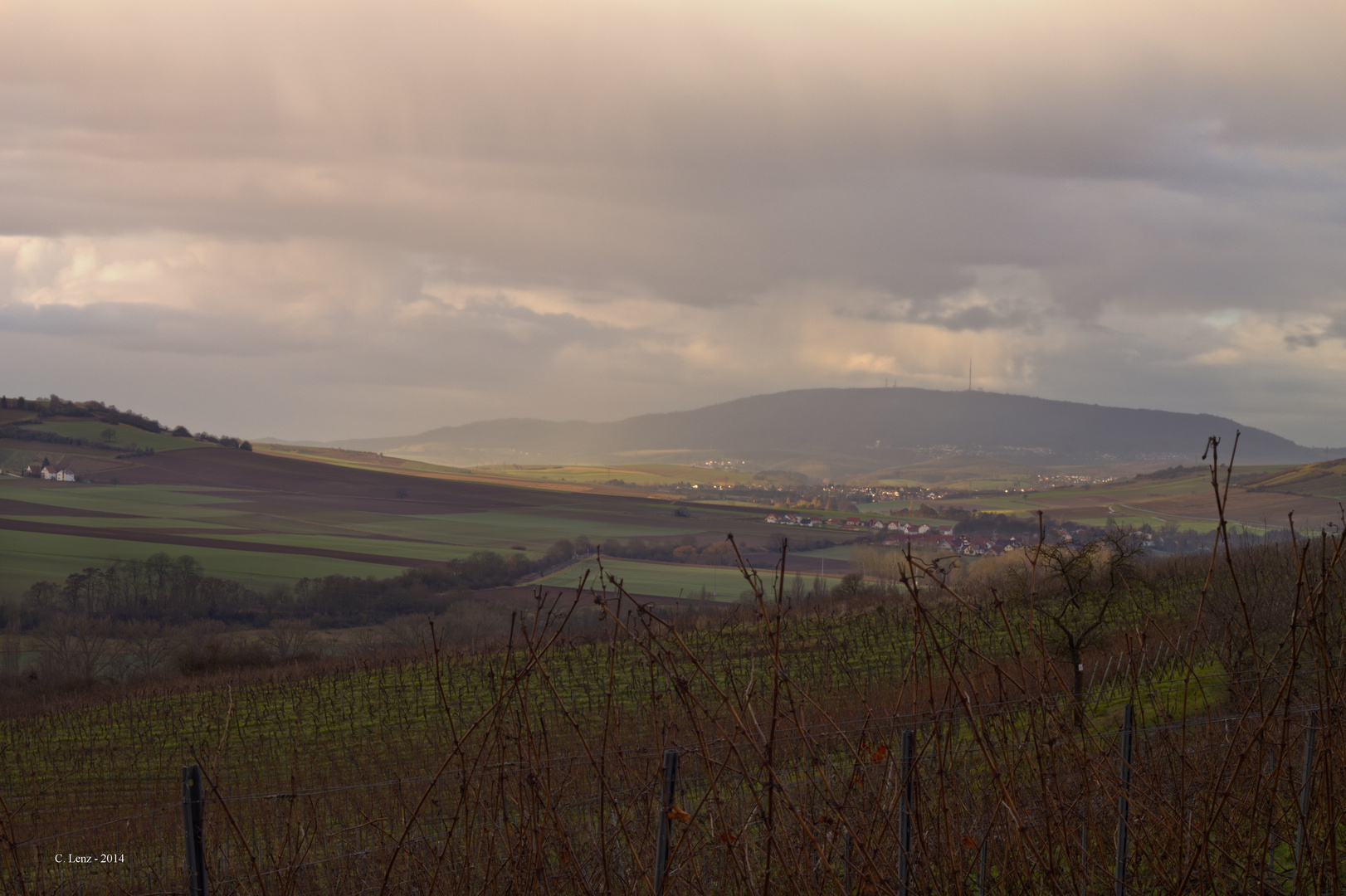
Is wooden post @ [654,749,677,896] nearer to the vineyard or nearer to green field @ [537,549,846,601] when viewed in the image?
the vineyard

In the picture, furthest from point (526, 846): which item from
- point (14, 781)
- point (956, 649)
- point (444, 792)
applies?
point (14, 781)

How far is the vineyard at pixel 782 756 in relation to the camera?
312 centimetres

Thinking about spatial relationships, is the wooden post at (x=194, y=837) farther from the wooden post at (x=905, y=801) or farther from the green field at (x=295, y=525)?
the green field at (x=295, y=525)

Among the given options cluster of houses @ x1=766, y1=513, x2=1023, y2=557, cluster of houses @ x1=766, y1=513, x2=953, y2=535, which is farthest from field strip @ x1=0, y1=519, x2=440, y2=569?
cluster of houses @ x1=766, y1=513, x2=1023, y2=557

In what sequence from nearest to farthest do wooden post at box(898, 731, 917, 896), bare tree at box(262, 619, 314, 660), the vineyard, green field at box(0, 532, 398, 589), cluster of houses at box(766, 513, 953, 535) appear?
1. the vineyard
2. wooden post at box(898, 731, 917, 896)
3. bare tree at box(262, 619, 314, 660)
4. green field at box(0, 532, 398, 589)
5. cluster of houses at box(766, 513, 953, 535)

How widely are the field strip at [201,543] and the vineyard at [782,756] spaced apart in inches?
1741

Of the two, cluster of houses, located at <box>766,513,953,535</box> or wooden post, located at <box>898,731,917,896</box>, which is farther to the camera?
cluster of houses, located at <box>766,513,953,535</box>

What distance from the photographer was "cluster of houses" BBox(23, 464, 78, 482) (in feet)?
345

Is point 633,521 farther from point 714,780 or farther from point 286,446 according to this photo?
point 714,780

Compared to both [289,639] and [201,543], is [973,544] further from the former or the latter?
[201,543]

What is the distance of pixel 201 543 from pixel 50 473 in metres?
34.4

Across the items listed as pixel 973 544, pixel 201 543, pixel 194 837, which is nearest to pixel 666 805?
pixel 194 837

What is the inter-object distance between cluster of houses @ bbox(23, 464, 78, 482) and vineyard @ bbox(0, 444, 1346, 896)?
81.1 metres

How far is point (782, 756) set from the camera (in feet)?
18.1
